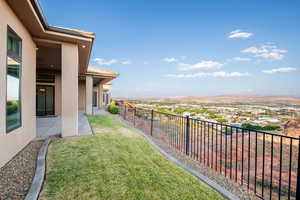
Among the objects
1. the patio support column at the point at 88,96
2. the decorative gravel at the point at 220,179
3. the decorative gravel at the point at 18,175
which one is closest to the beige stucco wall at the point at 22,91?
the decorative gravel at the point at 18,175

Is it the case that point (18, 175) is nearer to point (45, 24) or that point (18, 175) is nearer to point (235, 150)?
point (45, 24)

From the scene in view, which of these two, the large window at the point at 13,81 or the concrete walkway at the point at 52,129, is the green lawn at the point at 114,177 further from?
the concrete walkway at the point at 52,129

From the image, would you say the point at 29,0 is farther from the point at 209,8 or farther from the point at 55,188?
the point at 209,8

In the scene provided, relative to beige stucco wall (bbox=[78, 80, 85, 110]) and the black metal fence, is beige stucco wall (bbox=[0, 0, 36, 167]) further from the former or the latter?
beige stucco wall (bbox=[78, 80, 85, 110])

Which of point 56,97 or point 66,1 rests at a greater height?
point 66,1

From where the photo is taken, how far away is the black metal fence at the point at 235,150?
273 centimetres

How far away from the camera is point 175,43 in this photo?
18.8 metres

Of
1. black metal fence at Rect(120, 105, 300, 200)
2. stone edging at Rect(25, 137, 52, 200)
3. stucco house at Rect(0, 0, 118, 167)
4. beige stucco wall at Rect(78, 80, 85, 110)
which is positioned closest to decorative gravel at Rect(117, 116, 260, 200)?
black metal fence at Rect(120, 105, 300, 200)

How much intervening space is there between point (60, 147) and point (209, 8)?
12.5 m

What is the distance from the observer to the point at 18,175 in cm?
250

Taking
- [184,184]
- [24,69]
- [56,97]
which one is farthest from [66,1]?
[184,184]

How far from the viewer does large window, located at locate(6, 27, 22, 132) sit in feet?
9.67

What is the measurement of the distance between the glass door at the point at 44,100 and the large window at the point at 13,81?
6.96m

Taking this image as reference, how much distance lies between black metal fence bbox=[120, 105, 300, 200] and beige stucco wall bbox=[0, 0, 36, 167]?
13.0 ft
